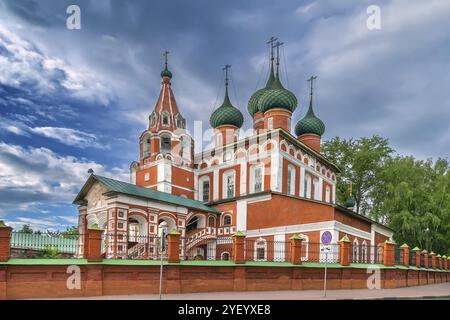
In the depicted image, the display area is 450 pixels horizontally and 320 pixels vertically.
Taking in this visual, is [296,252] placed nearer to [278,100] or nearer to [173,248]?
[173,248]

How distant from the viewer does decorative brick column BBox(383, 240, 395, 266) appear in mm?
20875

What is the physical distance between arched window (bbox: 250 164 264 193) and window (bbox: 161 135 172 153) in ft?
22.6

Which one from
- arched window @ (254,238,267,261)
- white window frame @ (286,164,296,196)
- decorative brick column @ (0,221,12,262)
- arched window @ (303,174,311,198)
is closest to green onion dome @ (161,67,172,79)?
white window frame @ (286,164,296,196)

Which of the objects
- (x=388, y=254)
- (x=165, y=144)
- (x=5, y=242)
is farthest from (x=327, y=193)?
(x=5, y=242)

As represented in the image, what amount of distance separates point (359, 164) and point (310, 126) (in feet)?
25.0

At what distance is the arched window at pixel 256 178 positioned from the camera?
104ft

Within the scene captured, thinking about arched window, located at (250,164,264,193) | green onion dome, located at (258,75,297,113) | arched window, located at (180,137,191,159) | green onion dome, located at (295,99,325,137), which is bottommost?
arched window, located at (250,164,264,193)

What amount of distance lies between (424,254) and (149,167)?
68.2 feet

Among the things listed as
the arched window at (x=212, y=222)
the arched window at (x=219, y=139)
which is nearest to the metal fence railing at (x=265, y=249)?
the arched window at (x=212, y=222)

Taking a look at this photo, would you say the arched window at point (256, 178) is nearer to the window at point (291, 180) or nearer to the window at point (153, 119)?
the window at point (291, 180)

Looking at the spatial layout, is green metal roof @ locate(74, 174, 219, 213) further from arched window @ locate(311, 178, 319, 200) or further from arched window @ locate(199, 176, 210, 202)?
arched window @ locate(311, 178, 319, 200)
